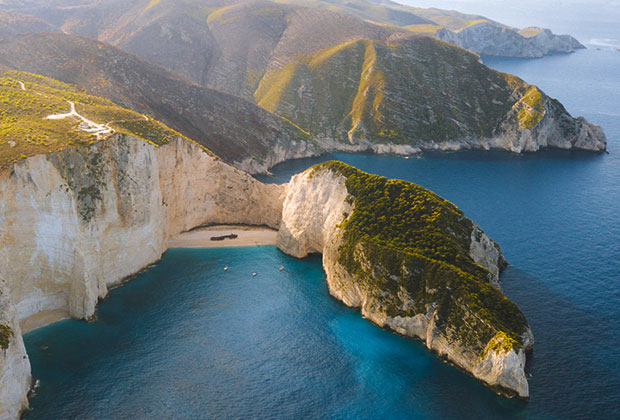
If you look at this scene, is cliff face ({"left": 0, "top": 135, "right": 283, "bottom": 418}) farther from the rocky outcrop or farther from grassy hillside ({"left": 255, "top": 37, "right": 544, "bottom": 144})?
grassy hillside ({"left": 255, "top": 37, "right": 544, "bottom": 144})

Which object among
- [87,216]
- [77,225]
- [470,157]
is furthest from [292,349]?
[470,157]

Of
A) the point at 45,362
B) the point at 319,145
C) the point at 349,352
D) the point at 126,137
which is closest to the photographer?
the point at 45,362

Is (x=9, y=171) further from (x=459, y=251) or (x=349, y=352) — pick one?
(x=459, y=251)

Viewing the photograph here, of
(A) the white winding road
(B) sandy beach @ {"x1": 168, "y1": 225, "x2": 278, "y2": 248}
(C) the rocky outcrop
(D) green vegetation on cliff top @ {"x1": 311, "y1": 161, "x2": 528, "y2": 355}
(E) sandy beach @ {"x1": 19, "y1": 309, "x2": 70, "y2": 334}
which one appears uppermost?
(A) the white winding road

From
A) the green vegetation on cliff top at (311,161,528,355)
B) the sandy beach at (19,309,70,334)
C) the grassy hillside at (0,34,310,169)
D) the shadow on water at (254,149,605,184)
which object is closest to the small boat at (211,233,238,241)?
the green vegetation on cliff top at (311,161,528,355)

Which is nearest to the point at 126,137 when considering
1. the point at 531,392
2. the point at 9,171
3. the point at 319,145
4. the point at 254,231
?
the point at 9,171
